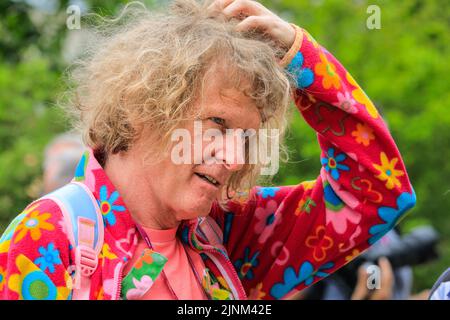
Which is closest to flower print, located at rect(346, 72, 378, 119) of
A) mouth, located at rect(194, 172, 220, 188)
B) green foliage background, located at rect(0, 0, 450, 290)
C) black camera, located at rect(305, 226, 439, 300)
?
mouth, located at rect(194, 172, 220, 188)

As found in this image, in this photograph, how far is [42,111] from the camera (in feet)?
29.5

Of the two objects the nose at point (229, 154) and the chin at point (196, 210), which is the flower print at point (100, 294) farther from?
the nose at point (229, 154)

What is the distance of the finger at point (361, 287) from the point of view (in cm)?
465

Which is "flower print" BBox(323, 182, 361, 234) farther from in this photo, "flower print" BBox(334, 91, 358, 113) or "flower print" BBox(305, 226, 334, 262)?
"flower print" BBox(334, 91, 358, 113)

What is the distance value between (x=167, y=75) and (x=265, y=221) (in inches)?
26.1

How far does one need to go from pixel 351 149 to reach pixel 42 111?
22.0 ft

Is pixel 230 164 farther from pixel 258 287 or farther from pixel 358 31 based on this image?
pixel 358 31

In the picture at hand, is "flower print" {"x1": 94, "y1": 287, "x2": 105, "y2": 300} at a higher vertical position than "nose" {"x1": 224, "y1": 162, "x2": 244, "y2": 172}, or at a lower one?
lower

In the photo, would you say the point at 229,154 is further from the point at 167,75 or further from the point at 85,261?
the point at 85,261

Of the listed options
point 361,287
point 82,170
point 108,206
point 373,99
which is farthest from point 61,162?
point 373,99

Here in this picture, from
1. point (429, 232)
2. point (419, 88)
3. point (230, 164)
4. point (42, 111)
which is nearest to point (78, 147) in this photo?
point (429, 232)

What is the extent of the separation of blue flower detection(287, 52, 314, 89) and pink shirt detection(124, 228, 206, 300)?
58 cm

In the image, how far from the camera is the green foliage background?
821 centimetres

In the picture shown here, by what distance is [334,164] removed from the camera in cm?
277
